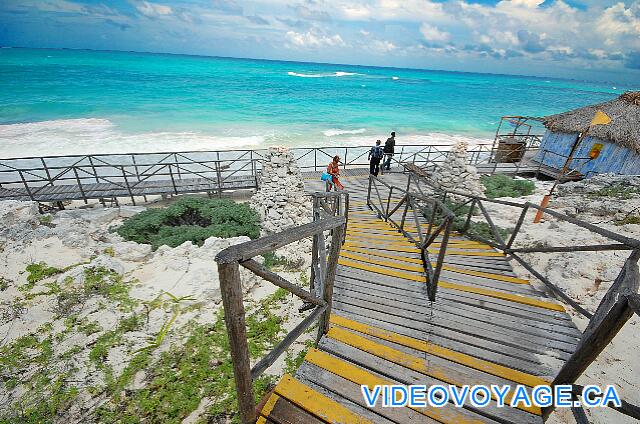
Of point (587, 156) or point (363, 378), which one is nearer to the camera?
point (363, 378)

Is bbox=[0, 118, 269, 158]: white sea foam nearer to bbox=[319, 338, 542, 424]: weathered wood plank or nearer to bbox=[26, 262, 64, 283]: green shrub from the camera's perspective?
bbox=[26, 262, 64, 283]: green shrub

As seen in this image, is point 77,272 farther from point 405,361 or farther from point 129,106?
point 129,106

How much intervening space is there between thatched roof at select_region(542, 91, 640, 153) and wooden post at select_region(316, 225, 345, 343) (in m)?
17.5

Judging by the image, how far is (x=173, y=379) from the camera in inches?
137

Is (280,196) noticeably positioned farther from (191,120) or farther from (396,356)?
(191,120)

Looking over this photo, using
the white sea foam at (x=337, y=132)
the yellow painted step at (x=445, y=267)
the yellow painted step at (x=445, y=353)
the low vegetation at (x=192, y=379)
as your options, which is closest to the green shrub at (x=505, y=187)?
the yellow painted step at (x=445, y=267)

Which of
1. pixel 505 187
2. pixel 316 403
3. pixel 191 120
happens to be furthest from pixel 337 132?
pixel 316 403

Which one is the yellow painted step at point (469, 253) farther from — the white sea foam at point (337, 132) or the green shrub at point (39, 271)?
the white sea foam at point (337, 132)

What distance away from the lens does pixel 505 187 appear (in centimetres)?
1109

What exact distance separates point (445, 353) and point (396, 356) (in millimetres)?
530

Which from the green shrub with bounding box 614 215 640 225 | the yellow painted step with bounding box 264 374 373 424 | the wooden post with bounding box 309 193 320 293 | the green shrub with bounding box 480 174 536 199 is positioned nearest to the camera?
the yellow painted step with bounding box 264 374 373 424

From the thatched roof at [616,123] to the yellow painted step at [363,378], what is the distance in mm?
17205

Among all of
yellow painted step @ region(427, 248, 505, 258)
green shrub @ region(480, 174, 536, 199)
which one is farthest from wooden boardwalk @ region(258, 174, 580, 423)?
green shrub @ region(480, 174, 536, 199)

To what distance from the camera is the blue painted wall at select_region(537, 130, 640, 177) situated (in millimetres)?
13258
